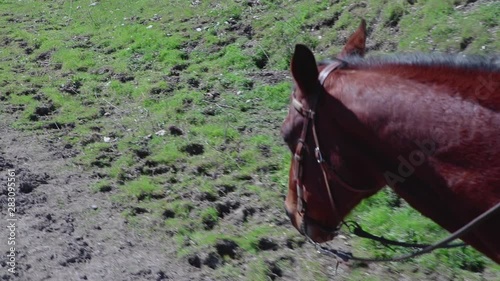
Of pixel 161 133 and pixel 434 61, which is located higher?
pixel 434 61

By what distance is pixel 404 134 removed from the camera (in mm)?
2398

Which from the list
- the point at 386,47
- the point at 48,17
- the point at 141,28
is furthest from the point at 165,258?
the point at 48,17

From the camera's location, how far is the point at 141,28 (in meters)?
11.2

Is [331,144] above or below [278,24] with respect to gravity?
above

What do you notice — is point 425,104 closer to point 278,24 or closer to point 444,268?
point 444,268

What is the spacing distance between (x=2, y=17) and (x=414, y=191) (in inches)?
559

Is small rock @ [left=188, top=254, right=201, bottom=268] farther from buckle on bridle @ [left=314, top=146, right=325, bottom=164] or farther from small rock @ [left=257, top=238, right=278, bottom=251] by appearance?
buckle on bridle @ [left=314, top=146, right=325, bottom=164]

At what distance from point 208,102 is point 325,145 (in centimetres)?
538

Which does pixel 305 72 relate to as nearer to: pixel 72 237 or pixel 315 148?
pixel 315 148

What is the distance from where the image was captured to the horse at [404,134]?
2275 millimetres

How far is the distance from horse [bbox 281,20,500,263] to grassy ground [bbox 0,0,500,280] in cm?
191

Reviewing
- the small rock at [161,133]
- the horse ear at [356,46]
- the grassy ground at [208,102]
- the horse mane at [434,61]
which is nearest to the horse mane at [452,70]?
the horse mane at [434,61]

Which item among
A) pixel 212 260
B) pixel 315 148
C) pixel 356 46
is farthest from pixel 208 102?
pixel 315 148

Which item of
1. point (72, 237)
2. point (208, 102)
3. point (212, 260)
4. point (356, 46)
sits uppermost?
point (356, 46)
